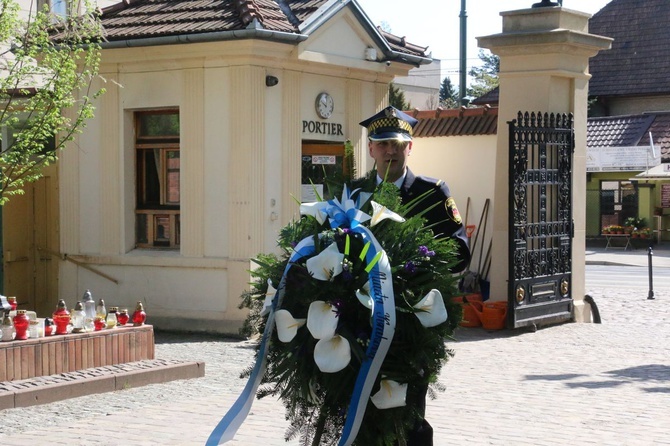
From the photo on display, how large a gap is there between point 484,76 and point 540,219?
56.0 metres

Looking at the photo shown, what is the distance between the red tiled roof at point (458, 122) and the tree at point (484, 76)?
131 feet

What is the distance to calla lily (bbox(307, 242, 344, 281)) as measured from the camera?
5.01 metres

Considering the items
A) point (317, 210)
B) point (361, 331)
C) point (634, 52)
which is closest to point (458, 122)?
point (317, 210)

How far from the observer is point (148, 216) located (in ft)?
47.2

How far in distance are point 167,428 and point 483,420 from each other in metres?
2.34

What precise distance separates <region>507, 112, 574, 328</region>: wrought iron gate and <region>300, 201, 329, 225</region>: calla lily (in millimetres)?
8244

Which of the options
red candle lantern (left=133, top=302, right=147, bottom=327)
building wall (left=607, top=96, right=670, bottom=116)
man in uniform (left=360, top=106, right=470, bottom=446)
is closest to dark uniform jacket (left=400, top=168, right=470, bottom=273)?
man in uniform (left=360, top=106, right=470, bottom=446)

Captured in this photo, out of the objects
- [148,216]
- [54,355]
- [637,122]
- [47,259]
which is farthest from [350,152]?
[637,122]

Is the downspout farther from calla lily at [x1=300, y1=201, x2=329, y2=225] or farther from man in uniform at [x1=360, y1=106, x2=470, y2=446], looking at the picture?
calla lily at [x1=300, y1=201, x2=329, y2=225]

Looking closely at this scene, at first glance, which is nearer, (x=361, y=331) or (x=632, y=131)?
(x=361, y=331)

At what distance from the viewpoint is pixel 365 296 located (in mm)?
5008

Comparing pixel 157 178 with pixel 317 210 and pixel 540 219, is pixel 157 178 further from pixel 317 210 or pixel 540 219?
pixel 317 210

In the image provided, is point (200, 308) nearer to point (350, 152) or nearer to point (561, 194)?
point (561, 194)

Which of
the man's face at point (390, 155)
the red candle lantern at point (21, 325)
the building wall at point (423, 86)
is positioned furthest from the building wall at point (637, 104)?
the man's face at point (390, 155)
